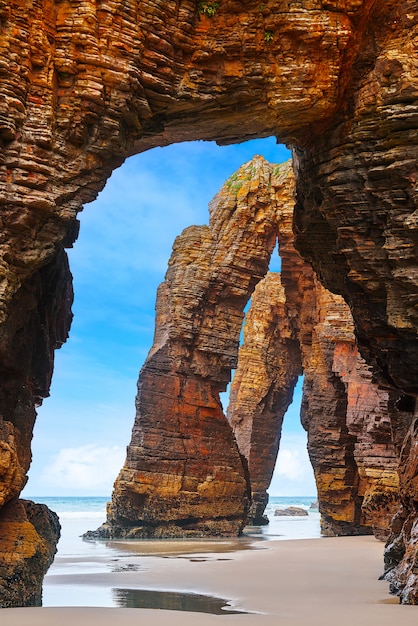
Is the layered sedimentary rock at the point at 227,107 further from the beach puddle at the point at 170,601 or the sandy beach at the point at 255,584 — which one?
the beach puddle at the point at 170,601

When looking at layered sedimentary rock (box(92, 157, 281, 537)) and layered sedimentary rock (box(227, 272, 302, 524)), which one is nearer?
layered sedimentary rock (box(92, 157, 281, 537))

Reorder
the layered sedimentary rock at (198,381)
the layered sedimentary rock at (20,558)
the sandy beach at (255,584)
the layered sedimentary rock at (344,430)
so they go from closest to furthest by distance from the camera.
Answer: the sandy beach at (255,584), the layered sedimentary rock at (20,558), the layered sedimentary rock at (344,430), the layered sedimentary rock at (198,381)

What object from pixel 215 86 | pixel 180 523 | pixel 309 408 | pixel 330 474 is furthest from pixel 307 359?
pixel 215 86

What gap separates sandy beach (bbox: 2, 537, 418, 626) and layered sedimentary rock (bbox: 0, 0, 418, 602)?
154cm

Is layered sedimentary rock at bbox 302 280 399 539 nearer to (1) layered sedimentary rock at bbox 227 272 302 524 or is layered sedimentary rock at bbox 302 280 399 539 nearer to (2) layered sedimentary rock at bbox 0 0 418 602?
(1) layered sedimentary rock at bbox 227 272 302 524

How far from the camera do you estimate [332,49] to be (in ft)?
41.5

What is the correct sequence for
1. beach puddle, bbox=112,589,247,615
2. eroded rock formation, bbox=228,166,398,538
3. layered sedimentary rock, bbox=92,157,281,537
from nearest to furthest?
beach puddle, bbox=112,589,247,615 < eroded rock formation, bbox=228,166,398,538 < layered sedimentary rock, bbox=92,157,281,537

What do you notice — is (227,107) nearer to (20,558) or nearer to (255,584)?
(20,558)

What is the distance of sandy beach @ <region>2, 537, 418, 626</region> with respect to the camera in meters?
8.52

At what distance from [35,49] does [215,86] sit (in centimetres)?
323

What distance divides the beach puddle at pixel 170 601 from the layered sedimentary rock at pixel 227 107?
2.64 meters

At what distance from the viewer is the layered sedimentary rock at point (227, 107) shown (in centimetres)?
1175

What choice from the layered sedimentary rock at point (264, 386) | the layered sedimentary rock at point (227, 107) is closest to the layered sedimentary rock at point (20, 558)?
the layered sedimentary rock at point (227, 107)

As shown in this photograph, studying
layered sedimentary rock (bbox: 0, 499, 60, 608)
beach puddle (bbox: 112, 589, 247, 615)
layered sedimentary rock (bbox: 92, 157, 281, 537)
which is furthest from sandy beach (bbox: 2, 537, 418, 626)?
layered sedimentary rock (bbox: 92, 157, 281, 537)
